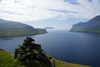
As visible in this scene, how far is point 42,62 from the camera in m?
34.3

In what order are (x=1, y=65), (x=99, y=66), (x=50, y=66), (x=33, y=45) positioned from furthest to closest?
(x=99, y=66), (x=33, y=45), (x=50, y=66), (x=1, y=65)

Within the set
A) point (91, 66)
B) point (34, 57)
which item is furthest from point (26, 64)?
point (91, 66)

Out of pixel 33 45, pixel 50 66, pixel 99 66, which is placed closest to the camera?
pixel 50 66

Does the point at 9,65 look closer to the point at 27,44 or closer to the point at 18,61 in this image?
the point at 18,61

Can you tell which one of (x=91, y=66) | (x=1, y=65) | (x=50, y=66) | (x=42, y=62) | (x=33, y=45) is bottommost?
(x=91, y=66)

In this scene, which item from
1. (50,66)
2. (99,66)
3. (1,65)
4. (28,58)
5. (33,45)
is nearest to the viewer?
(1,65)

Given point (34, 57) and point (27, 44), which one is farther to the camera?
point (27, 44)

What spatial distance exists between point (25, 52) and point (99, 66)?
2289 inches

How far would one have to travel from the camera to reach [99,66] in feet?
167

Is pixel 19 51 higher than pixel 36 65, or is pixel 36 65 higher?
pixel 19 51

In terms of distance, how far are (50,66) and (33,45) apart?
15.9 meters

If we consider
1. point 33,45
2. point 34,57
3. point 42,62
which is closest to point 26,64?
point 34,57

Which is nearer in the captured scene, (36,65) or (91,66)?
(36,65)

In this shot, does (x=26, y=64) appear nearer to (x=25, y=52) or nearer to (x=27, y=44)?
(x=25, y=52)
